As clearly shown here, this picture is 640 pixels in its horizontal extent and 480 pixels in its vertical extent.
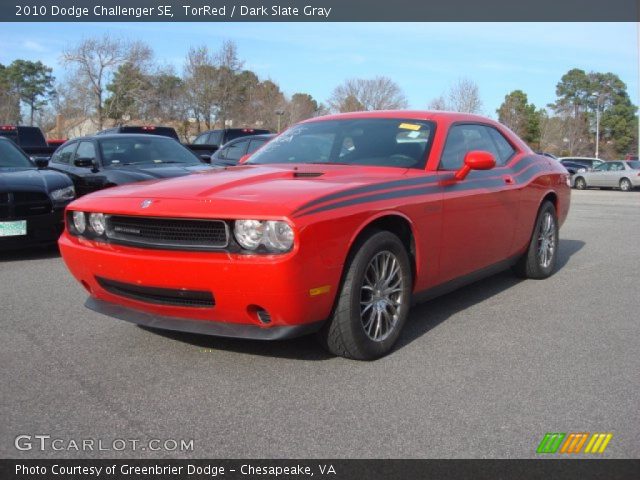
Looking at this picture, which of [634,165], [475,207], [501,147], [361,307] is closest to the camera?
[361,307]

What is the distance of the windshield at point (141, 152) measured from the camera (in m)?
8.84

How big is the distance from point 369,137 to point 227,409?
2.36 meters

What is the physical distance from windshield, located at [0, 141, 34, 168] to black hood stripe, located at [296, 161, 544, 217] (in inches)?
236

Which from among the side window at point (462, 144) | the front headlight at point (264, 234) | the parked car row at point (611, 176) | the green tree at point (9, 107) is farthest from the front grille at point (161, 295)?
the green tree at point (9, 107)

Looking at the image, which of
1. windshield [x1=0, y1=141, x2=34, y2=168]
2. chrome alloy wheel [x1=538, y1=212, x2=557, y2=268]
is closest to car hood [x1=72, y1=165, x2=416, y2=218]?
chrome alloy wheel [x1=538, y1=212, x2=557, y2=268]

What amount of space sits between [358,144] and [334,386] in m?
1.97

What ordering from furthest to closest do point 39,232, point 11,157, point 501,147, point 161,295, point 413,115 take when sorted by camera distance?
1. point 11,157
2. point 39,232
3. point 501,147
4. point 413,115
5. point 161,295

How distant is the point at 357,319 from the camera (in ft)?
11.4

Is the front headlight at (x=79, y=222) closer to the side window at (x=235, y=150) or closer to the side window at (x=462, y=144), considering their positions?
the side window at (x=462, y=144)

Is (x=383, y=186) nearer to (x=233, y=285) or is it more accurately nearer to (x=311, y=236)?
(x=311, y=236)

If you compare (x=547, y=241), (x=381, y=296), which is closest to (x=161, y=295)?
(x=381, y=296)

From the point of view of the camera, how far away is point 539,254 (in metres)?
5.93

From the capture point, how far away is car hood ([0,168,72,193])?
6992 millimetres
